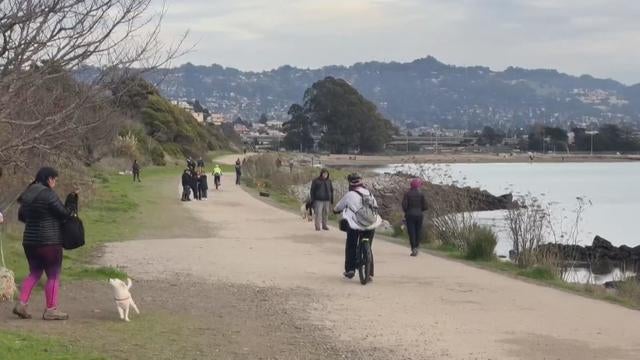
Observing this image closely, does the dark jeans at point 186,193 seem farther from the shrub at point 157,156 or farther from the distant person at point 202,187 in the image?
the shrub at point 157,156

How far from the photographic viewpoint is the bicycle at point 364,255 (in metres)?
12.9

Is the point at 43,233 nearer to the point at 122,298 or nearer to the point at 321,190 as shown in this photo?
the point at 122,298

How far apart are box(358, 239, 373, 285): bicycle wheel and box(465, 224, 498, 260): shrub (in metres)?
4.94

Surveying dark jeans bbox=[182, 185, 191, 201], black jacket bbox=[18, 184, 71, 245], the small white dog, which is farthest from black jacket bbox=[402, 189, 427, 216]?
dark jeans bbox=[182, 185, 191, 201]

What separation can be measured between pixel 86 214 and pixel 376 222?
45.5 ft

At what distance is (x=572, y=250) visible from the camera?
23.5m

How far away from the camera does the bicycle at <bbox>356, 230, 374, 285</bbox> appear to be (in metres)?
12.9

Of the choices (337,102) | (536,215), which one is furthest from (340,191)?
(337,102)

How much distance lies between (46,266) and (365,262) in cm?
512

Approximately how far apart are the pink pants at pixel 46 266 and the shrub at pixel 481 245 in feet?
32.8

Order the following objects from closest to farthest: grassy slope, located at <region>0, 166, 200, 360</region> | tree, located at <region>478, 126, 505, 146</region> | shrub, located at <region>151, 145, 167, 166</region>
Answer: grassy slope, located at <region>0, 166, 200, 360</region> → shrub, located at <region>151, 145, 167, 166</region> → tree, located at <region>478, 126, 505, 146</region>

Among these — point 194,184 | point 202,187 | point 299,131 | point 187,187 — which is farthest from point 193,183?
point 299,131

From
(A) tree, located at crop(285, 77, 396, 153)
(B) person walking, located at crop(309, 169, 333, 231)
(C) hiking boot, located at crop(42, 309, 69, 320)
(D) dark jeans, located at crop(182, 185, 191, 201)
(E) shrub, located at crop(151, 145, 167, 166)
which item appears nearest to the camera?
(C) hiking boot, located at crop(42, 309, 69, 320)

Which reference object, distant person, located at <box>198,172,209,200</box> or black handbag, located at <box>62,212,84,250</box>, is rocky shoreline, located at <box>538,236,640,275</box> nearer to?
distant person, located at <box>198,172,209,200</box>
